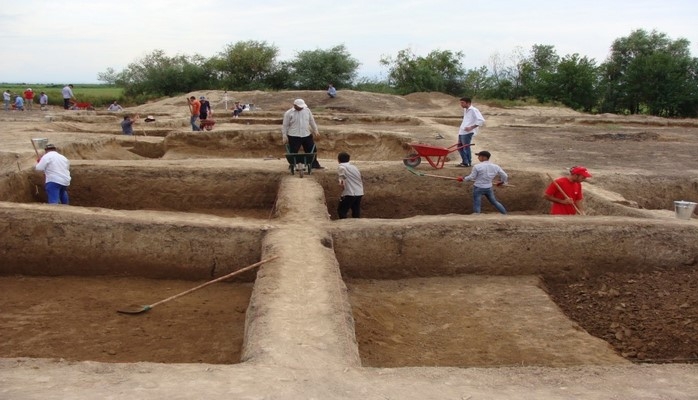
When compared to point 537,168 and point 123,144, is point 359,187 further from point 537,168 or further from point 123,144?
point 123,144

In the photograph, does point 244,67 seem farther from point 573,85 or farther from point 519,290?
point 519,290

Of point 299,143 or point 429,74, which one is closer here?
point 299,143

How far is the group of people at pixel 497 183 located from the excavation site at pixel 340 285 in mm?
585

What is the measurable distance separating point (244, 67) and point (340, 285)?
33166 millimetres

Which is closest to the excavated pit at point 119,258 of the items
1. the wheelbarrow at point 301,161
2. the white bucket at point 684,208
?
the wheelbarrow at point 301,161

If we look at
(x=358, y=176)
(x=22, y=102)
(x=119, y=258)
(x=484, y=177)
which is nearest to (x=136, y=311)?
(x=119, y=258)

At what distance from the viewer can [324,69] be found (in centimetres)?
3438

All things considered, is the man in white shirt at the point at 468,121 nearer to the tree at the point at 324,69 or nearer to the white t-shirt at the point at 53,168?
the white t-shirt at the point at 53,168

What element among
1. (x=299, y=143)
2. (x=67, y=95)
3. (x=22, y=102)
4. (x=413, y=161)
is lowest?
(x=413, y=161)

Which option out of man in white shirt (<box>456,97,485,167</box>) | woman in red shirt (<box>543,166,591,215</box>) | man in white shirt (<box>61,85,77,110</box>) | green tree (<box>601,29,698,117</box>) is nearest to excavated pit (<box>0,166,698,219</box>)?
man in white shirt (<box>456,97,485,167</box>)

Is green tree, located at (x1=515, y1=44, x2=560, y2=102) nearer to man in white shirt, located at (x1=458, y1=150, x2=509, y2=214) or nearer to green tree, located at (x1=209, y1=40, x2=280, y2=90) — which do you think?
green tree, located at (x1=209, y1=40, x2=280, y2=90)

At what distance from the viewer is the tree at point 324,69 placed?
34.3 metres

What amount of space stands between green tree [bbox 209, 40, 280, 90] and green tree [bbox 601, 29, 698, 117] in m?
20.3

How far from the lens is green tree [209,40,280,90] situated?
3559 centimetres
